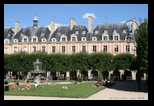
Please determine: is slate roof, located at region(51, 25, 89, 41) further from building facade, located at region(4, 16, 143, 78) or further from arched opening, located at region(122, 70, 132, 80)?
arched opening, located at region(122, 70, 132, 80)

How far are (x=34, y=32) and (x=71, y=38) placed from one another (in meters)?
10.3

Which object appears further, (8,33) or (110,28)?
(8,33)

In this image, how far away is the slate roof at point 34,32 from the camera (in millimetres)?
58903

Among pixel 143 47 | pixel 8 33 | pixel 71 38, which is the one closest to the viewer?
pixel 143 47

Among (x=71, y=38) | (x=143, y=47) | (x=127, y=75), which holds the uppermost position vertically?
(x=71, y=38)

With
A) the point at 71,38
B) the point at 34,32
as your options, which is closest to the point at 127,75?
the point at 71,38

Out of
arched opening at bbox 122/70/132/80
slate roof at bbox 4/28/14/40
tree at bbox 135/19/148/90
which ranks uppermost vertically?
slate roof at bbox 4/28/14/40

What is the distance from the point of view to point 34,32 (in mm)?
60438

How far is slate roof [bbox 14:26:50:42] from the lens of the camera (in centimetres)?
5890

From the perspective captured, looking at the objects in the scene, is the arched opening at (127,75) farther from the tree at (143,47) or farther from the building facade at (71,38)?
the tree at (143,47)

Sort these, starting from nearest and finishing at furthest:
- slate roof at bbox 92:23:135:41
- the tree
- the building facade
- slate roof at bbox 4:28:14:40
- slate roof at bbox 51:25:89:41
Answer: the tree → the building facade → slate roof at bbox 92:23:135:41 → slate roof at bbox 51:25:89:41 → slate roof at bbox 4:28:14:40

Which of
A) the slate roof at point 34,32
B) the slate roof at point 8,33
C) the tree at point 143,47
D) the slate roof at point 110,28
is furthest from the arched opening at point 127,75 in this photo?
the slate roof at point 8,33

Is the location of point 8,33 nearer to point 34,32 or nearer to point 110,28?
point 34,32

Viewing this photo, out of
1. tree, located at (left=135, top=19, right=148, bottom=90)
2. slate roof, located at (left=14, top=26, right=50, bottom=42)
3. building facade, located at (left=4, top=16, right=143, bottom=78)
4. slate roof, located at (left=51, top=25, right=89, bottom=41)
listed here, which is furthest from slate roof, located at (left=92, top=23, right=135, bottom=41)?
tree, located at (left=135, top=19, right=148, bottom=90)
